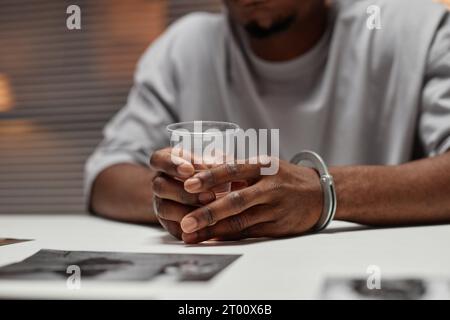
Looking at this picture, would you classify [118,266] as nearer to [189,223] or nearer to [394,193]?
[189,223]

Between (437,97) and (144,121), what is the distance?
0.81 meters

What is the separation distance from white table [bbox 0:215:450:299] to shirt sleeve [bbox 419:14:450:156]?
0.91ft

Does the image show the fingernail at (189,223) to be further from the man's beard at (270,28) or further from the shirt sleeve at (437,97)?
the man's beard at (270,28)

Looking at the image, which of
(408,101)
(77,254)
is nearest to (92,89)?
(408,101)

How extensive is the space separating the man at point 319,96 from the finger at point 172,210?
176 mm

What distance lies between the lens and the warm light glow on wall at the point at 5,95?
2732mm

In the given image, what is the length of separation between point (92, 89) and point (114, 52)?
0.19 meters

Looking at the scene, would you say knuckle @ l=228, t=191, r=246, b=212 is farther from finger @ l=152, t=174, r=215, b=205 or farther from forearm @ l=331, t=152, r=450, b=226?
forearm @ l=331, t=152, r=450, b=226

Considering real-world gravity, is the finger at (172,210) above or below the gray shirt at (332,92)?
below

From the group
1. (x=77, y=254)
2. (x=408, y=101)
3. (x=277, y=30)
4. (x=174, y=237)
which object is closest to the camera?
(x=77, y=254)

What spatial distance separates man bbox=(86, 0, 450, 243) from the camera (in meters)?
1.20

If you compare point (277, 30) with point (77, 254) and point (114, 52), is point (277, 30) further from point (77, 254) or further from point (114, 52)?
point (114, 52)

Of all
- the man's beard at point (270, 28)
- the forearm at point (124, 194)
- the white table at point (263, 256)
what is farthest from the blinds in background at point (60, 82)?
the white table at point (263, 256)

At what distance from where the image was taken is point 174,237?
3.76 ft
